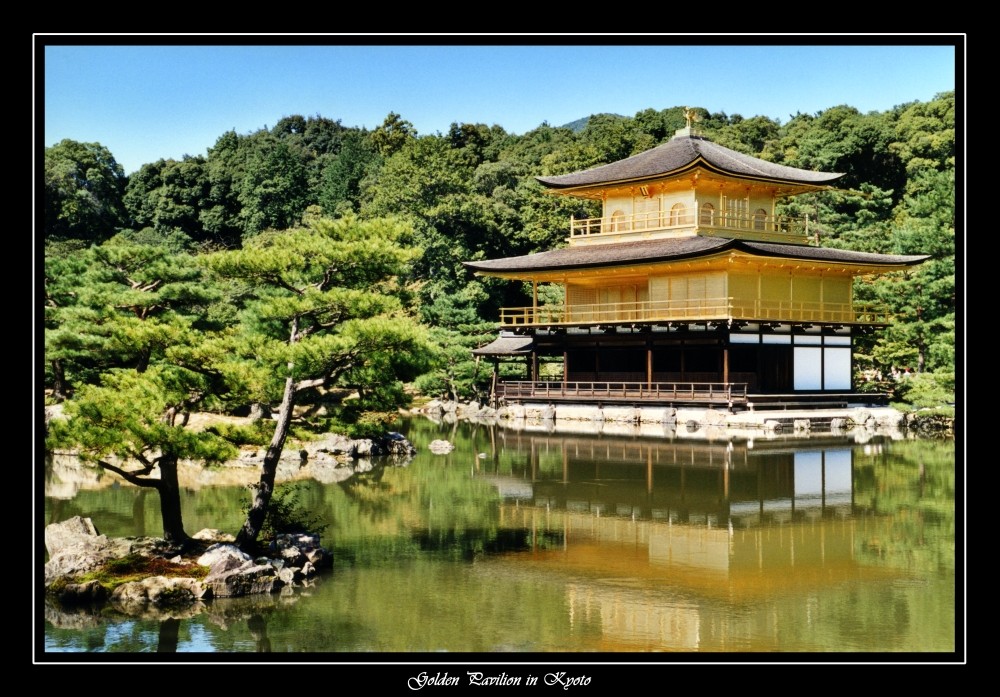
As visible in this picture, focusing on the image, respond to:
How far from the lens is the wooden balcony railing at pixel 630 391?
Answer: 28.4 meters

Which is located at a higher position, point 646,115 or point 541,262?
point 646,115

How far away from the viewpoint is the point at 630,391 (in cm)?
3039

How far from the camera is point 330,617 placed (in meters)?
8.77

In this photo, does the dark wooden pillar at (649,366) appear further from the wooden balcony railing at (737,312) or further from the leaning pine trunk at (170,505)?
the leaning pine trunk at (170,505)

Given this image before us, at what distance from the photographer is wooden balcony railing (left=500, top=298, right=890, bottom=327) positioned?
97.1 ft

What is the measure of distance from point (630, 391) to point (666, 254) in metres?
4.09

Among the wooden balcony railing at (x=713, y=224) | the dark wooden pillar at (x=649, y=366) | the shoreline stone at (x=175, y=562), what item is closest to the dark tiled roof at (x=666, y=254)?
the wooden balcony railing at (x=713, y=224)

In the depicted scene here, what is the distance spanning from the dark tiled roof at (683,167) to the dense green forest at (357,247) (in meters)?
4.16

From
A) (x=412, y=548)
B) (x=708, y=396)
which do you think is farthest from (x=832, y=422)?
(x=412, y=548)

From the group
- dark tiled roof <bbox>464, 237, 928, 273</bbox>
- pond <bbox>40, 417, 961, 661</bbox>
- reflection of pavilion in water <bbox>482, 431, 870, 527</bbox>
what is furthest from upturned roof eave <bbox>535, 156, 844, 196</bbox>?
pond <bbox>40, 417, 961, 661</bbox>
